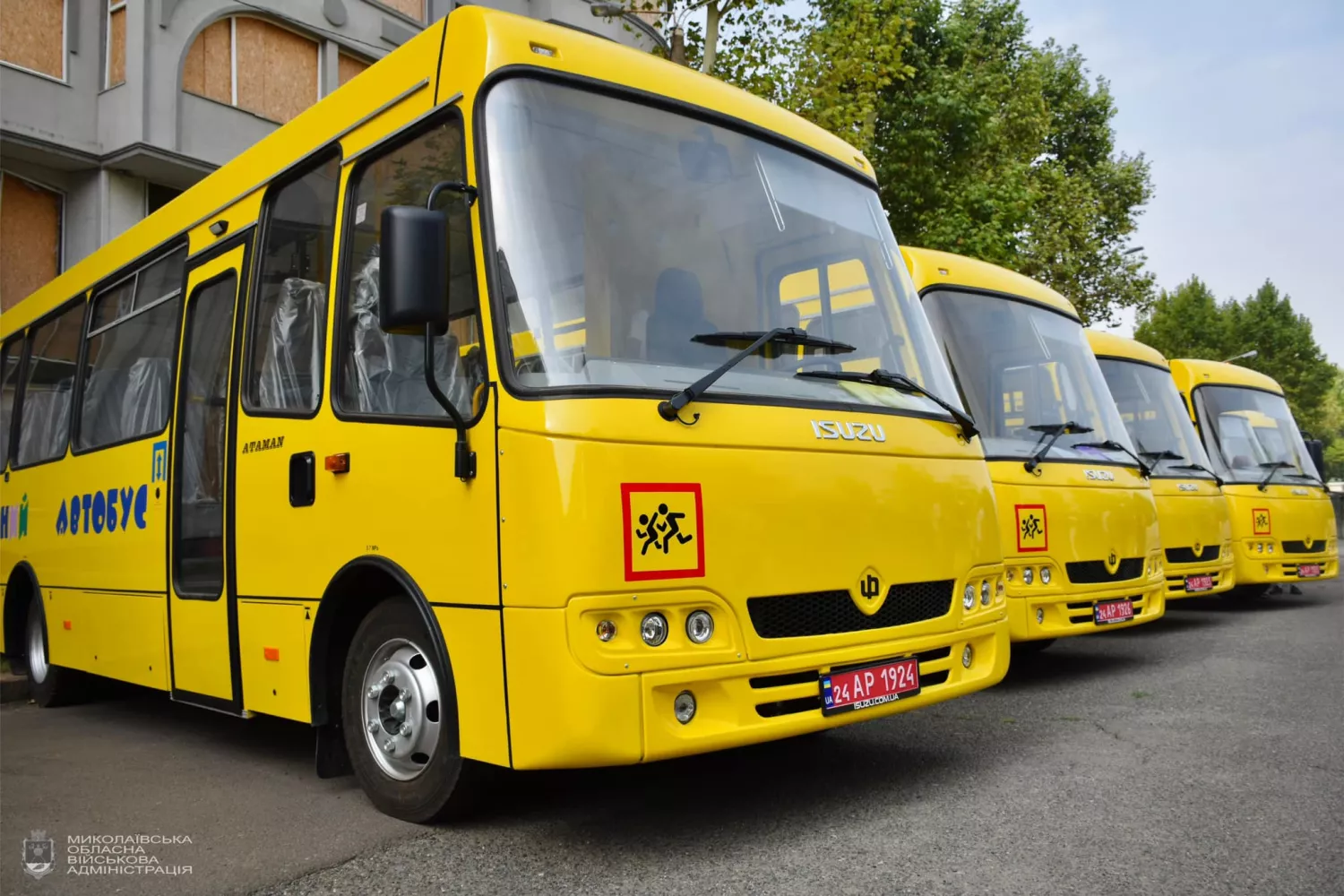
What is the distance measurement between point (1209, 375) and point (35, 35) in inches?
656

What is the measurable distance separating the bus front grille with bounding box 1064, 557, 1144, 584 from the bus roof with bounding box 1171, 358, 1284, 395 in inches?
236

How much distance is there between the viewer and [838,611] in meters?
4.65

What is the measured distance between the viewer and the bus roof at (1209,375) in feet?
44.6

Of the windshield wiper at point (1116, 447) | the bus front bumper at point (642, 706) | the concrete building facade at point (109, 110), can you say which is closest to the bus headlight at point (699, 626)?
the bus front bumper at point (642, 706)

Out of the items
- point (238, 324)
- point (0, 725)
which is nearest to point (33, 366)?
point (0, 725)

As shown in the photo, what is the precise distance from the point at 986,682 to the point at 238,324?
3951mm

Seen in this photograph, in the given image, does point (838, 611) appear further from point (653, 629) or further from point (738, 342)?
point (738, 342)

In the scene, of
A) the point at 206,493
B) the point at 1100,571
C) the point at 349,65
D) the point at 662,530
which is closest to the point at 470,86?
the point at 662,530

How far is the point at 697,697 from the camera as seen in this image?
4191 mm

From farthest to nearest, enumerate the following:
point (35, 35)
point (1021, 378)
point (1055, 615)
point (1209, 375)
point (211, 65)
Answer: point (211, 65), point (35, 35), point (1209, 375), point (1021, 378), point (1055, 615)

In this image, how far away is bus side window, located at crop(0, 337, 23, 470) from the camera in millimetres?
9867

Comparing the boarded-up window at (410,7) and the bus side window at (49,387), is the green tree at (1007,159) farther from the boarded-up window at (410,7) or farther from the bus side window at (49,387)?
the bus side window at (49,387)

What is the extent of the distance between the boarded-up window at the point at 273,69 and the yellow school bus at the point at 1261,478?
1433 centimetres

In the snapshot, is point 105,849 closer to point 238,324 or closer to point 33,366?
point 238,324
